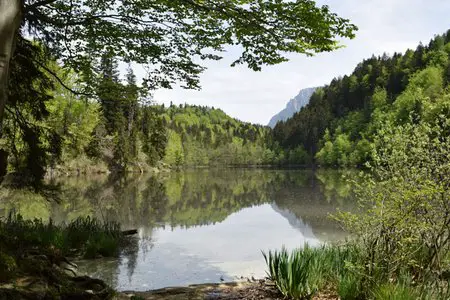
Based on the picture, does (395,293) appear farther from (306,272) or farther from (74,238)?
(74,238)

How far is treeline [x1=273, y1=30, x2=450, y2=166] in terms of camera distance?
3799 inches

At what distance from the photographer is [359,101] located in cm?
13238

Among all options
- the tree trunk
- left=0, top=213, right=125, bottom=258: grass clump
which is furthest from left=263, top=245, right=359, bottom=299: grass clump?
left=0, top=213, right=125, bottom=258: grass clump

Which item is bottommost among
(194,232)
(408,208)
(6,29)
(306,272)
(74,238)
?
(194,232)

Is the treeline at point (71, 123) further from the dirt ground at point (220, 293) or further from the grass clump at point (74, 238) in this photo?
the dirt ground at point (220, 293)

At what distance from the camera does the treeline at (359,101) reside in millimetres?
96500

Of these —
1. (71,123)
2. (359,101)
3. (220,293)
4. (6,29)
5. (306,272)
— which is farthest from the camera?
(359,101)

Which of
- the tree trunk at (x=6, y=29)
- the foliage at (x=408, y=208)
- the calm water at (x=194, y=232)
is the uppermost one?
the tree trunk at (x=6, y=29)

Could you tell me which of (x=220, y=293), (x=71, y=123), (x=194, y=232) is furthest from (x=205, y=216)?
(x=71, y=123)

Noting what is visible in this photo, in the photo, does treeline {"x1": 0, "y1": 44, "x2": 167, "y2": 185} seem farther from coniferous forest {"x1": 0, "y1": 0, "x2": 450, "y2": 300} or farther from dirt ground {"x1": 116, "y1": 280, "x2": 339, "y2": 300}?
dirt ground {"x1": 116, "y1": 280, "x2": 339, "y2": 300}

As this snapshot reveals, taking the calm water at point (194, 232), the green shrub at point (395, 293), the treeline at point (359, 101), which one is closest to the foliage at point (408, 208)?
the green shrub at point (395, 293)

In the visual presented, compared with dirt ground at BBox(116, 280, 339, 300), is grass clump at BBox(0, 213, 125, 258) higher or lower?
higher

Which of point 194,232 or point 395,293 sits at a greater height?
point 395,293

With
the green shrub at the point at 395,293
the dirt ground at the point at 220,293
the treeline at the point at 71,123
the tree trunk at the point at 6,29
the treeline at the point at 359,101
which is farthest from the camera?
the treeline at the point at 359,101
